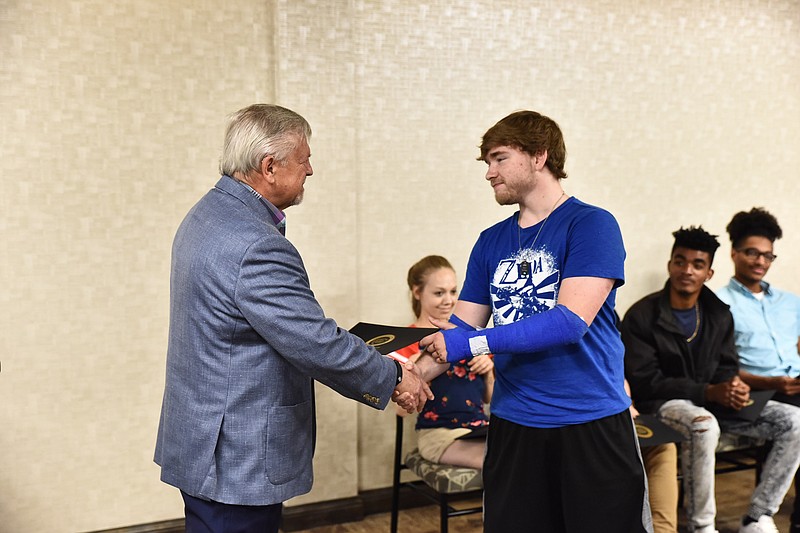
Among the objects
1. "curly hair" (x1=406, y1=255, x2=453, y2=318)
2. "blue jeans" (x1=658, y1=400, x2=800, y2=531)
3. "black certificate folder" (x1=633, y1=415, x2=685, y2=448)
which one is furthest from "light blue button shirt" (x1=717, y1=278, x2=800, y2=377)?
"curly hair" (x1=406, y1=255, x2=453, y2=318)

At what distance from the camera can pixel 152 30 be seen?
3203mm

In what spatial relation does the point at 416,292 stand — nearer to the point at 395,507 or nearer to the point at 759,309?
the point at 395,507

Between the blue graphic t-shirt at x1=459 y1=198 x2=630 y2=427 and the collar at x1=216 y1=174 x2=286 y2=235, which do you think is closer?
the collar at x1=216 y1=174 x2=286 y2=235

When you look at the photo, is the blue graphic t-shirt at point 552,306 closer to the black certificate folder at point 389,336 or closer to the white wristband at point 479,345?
the white wristband at point 479,345

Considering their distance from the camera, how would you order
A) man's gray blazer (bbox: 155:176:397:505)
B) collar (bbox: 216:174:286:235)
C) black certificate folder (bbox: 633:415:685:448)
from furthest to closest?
black certificate folder (bbox: 633:415:685:448), collar (bbox: 216:174:286:235), man's gray blazer (bbox: 155:176:397:505)

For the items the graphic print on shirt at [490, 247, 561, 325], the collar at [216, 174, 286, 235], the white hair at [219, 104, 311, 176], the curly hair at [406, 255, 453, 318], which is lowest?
the curly hair at [406, 255, 453, 318]

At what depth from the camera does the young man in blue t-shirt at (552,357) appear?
2.06 meters

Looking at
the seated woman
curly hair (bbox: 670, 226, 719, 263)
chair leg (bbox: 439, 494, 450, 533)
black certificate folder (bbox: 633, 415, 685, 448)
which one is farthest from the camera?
curly hair (bbox: 670, 226, 719, 263)

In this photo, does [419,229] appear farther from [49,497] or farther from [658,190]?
[49,497]

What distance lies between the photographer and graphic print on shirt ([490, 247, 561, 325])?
2135mm

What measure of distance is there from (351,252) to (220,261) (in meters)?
1.66

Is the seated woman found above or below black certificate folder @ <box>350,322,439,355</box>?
below

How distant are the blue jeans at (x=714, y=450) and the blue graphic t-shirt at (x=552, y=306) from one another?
1.29m

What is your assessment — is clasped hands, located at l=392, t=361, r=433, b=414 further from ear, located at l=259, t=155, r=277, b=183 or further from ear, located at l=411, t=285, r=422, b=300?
ear, located at l=411, t=285, r=422, b=300
